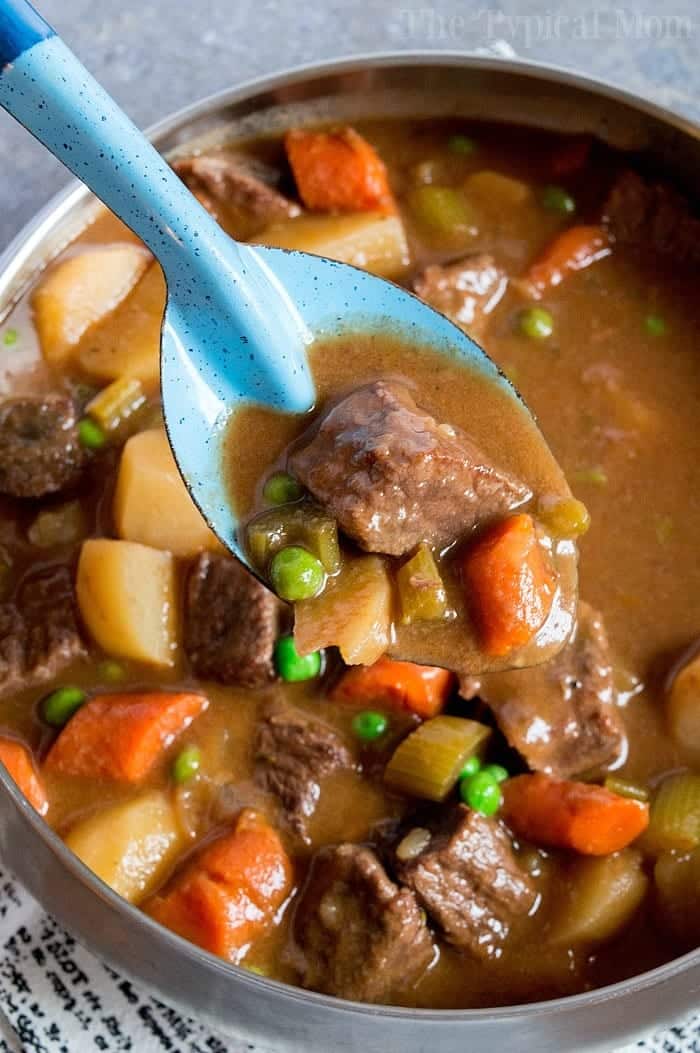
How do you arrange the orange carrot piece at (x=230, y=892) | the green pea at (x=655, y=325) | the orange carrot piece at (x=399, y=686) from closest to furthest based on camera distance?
the orange carrot piece at (x=230, y=892), the orange carrot piece at (x=399, y=686), the green pea at (x=655, y=325)

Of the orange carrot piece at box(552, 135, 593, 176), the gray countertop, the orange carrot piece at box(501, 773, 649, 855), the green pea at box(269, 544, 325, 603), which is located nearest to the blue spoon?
the green pea at box(269, 544, 325, 603)

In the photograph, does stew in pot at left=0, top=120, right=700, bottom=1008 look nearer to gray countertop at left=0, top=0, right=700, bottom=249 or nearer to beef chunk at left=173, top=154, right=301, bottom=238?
beef chunk at left=173, top=154, right=301, bottom=238

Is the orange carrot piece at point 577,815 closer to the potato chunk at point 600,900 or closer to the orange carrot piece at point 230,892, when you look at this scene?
the potato chunk at point 600,900

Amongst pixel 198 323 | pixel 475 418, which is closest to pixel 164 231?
pixel 198 323

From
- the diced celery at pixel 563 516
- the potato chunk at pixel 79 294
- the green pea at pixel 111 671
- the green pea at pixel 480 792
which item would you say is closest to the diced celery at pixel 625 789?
the green pea at pixel 480 792

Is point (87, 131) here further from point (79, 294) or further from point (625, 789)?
point (625, 789)

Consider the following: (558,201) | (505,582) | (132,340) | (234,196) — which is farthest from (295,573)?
(558,201)

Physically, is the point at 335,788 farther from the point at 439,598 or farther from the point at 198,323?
the point at 198,323
